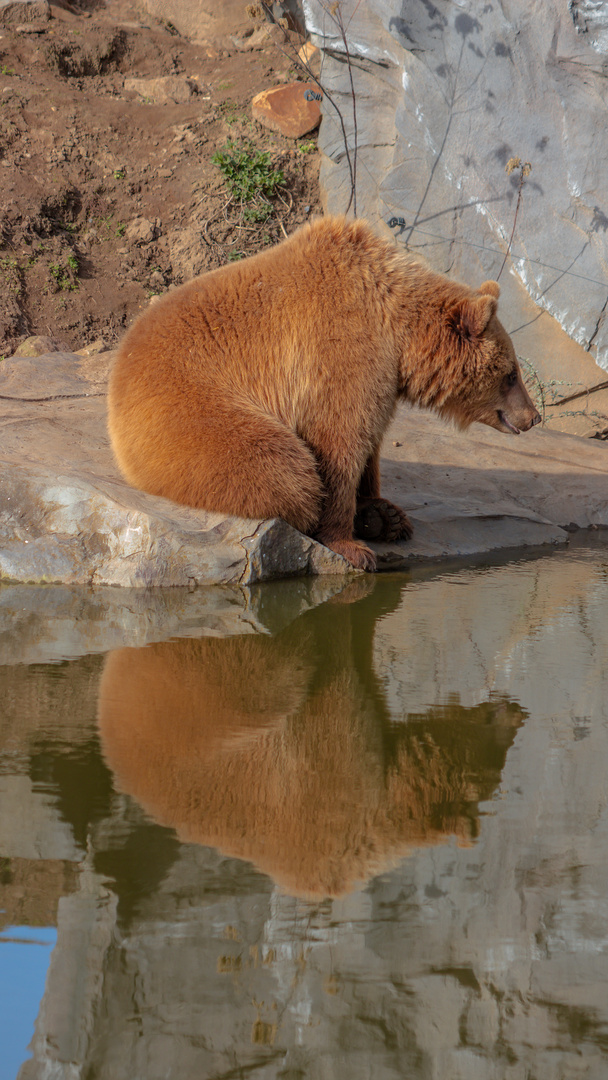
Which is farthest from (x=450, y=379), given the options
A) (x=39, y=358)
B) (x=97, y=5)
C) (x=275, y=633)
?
(x=97, y=5)

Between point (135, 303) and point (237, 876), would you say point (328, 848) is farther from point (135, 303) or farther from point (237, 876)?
point (135, 303)

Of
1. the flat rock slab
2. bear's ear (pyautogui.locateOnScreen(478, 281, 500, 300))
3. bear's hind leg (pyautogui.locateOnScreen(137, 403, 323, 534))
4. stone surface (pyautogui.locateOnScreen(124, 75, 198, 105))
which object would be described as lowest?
the flat rock slab

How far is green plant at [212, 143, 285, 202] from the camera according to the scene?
1153cm

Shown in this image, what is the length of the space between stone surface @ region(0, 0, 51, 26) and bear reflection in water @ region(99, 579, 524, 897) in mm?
12071

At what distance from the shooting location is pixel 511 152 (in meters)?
10.4

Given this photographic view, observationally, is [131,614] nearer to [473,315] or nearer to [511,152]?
[473,315]

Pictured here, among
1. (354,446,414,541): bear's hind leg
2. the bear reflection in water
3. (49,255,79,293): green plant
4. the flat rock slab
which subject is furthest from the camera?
(49,255,79,293): green plant

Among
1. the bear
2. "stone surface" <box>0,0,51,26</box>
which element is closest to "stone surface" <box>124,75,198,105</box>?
"stone surface" <box>0,0,51,26</box>

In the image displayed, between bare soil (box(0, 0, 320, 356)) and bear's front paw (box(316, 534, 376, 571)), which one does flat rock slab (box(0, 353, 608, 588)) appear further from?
bare soil (box(0, 0, 320, 356))

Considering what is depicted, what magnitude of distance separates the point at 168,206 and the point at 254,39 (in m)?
3.52

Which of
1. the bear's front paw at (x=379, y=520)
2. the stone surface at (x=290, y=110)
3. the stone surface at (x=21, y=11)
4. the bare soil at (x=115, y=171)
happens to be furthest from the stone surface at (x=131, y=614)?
the stone surface at (x=21, y=11)

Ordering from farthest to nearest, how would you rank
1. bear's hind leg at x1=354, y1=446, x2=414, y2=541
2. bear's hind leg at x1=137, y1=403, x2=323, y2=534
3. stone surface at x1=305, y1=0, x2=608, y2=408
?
stone surface at x1=305, y1=0, x2=608, y2=408 < bear's hind leg at x1=354, y1=446, x2=414, y2=541 < bear's hind leg at x1=137, y1=403, x2=323, y2=534

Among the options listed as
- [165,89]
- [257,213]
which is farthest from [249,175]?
[165,89]

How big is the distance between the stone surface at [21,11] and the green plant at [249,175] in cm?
371
